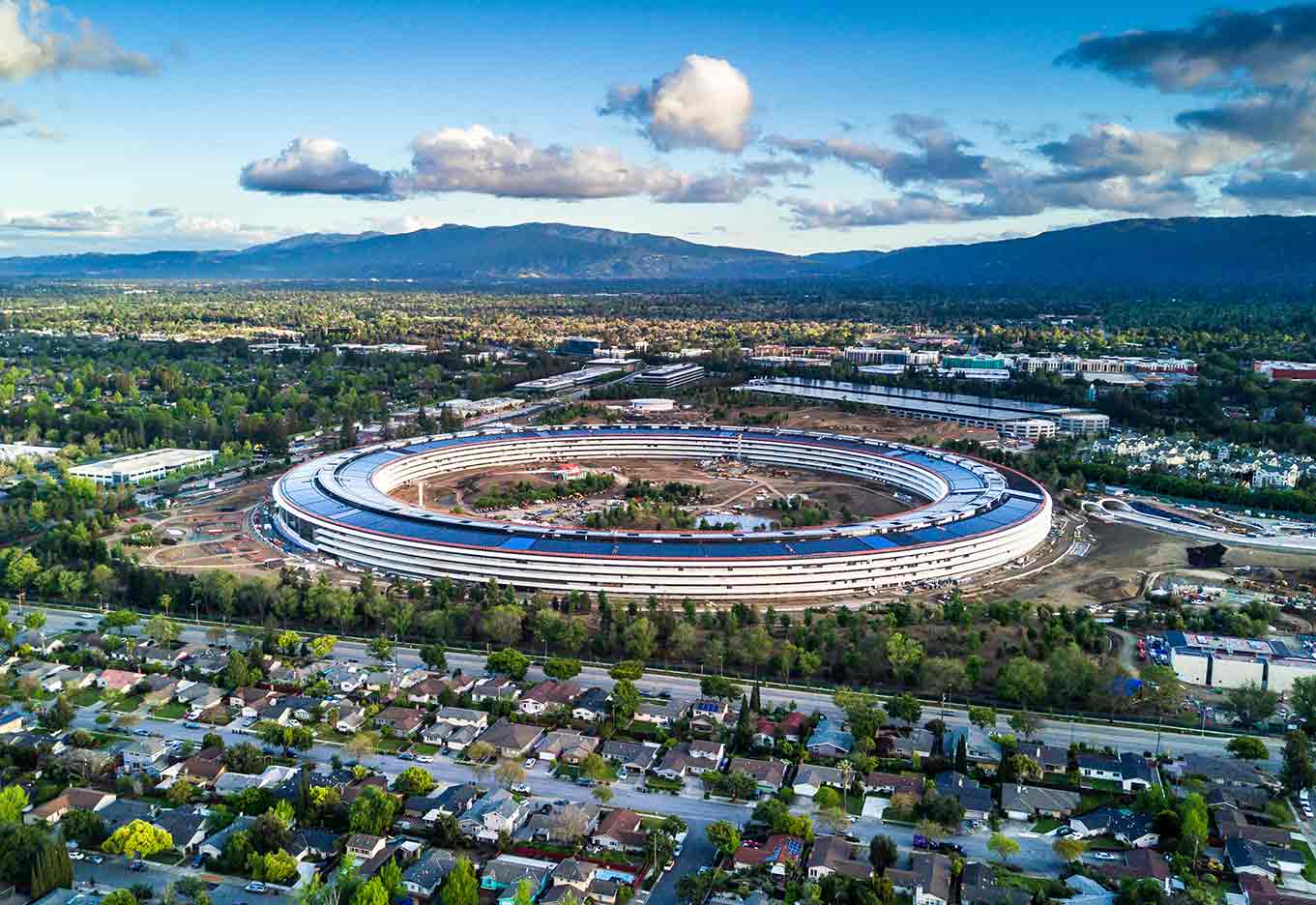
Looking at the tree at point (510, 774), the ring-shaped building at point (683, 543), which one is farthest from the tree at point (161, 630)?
the tree at point (510, 774)

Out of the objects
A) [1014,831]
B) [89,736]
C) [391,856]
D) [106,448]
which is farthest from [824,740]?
[106,448]

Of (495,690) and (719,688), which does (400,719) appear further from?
(719,688)

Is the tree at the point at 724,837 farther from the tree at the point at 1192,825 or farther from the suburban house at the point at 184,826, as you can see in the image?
the suburban house at the point at 184,826

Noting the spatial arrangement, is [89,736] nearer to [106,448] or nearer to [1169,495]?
[106,448]

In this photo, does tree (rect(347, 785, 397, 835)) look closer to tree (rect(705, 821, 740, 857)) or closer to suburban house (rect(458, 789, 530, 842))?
suburban house (rect(458, 789, 530, 842))

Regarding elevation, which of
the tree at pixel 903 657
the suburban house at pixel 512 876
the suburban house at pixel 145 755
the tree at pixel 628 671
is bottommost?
the suburban house at pixel 512 876

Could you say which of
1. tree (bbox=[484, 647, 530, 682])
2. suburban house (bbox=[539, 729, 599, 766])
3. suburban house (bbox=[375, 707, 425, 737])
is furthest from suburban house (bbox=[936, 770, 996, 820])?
suburban house (bbox=[375, 707, 425, 737])
